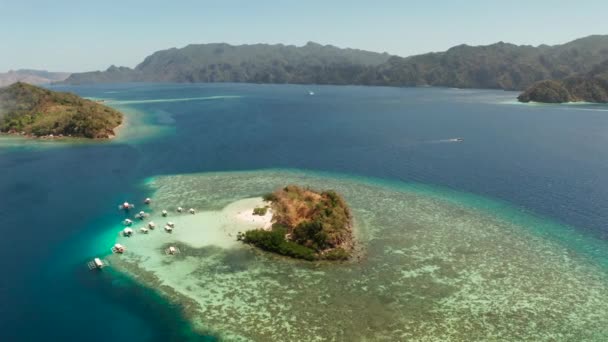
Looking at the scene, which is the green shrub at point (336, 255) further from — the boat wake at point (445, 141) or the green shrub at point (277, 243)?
the boat wake at point (445, 141)

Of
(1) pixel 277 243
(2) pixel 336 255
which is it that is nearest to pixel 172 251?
(1) pixel 277 243

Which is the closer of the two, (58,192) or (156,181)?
(58,192)

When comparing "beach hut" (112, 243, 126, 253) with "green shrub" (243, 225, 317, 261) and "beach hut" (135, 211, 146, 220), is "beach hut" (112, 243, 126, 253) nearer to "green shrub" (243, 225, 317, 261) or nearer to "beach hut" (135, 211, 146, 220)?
"beach hut" (135, 211, 146, 220)

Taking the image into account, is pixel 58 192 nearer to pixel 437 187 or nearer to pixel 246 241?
pixel 246 241

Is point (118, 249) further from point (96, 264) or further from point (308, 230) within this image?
point (308, 230)

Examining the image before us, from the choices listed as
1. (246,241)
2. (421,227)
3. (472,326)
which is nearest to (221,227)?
(246,241)

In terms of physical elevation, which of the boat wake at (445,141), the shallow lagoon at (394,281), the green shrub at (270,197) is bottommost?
the shallow lagoon at (394,281)

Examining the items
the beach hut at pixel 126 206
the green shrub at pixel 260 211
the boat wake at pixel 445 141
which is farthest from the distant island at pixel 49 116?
the boat wake at pixel 445 141
